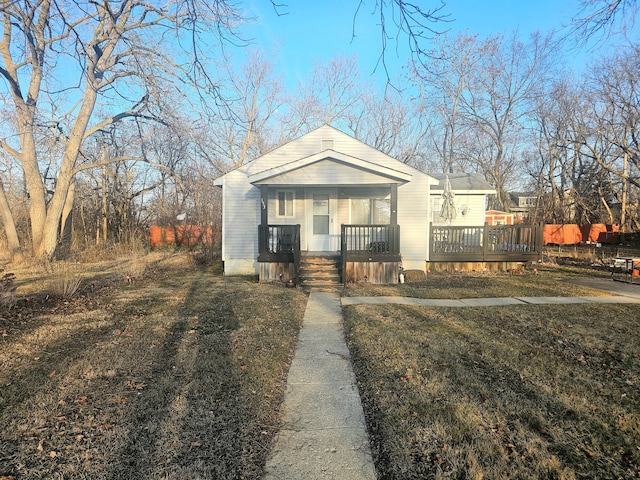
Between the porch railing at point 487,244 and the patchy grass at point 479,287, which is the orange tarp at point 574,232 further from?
the patchy grass at point 479,287

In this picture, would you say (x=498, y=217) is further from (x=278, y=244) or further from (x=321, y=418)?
(x=321, y=418)

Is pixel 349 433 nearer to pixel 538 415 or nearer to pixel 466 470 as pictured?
pixel 466 470

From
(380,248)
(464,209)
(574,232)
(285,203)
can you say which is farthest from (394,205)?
(574,232)

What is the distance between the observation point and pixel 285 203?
41.2ft

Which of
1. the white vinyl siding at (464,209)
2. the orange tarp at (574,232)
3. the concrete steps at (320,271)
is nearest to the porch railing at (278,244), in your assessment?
the concrete steps at (320,271)

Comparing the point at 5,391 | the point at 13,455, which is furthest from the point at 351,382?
the point at 5,391

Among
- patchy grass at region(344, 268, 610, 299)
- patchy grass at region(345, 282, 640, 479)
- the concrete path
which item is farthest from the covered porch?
the concrete path

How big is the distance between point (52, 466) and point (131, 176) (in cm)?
2613

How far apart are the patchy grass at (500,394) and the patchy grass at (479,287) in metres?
2.33

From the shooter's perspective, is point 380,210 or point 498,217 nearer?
point 380,210

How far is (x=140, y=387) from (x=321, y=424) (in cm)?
189

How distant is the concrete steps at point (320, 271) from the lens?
10.0m

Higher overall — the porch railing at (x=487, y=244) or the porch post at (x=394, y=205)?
the porch post at (x=394, y=205)

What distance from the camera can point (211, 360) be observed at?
4352 mm
